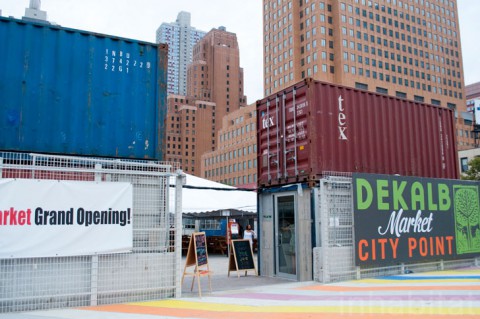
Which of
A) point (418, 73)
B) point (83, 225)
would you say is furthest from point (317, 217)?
point (418, 73)

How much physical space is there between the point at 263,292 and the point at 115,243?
3294mm

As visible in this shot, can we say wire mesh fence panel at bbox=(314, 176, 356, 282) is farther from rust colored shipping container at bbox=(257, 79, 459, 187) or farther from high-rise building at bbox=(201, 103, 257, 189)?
high-rise building at bbox=(201, 103, 257, 189)

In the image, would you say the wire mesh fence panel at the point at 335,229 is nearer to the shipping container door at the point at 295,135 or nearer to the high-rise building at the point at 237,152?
the shipping container door at the point at 295,135

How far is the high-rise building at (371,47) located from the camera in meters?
96.4

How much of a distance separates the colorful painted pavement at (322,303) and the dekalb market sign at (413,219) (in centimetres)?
120

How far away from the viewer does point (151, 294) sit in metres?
8.69

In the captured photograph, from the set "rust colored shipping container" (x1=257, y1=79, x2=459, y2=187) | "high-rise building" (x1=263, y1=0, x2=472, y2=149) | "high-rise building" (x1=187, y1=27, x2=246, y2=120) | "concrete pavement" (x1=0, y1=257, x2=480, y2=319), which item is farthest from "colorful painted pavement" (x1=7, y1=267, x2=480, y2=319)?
"high-rise building" (x1=187, y1=27, x2=246, y2=120)

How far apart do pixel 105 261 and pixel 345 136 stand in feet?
22.5

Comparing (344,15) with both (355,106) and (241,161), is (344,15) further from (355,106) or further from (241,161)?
(355,106)

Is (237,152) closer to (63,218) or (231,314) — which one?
(63,218)

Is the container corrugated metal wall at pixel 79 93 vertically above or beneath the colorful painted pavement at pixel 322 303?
above

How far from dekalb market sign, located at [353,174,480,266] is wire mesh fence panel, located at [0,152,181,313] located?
189 inches

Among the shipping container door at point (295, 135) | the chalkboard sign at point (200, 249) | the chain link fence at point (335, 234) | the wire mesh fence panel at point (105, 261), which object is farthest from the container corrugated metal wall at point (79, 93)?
the chain link fence at point (335, 234)

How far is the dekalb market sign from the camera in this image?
11.2 meters
